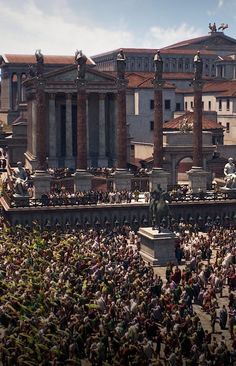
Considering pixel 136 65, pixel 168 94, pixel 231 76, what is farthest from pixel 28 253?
pixel 136 65

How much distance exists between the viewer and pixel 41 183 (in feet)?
211

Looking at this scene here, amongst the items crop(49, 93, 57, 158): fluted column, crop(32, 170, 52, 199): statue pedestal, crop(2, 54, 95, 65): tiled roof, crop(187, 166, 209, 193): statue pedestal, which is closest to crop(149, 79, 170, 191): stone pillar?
crop(187, 166, 209, 193): statue pedestal

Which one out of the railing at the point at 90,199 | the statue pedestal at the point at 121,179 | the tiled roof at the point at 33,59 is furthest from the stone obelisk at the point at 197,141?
the tiled roof at the point at 33,59

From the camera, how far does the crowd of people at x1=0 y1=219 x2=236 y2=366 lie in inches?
1017

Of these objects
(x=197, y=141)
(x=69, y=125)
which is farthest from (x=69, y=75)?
(x=197, y=141)

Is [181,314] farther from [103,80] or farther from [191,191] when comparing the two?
[103,80]

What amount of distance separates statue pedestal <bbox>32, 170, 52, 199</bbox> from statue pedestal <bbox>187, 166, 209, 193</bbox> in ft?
44.0

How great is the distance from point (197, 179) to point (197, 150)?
2758 mm

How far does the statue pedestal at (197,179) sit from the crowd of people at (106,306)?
2027 cm

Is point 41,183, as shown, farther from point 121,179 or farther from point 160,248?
point 160,248

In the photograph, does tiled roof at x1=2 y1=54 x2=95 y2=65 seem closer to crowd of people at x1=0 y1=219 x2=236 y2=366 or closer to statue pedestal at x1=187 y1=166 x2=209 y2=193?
statue pedestal at x1=187 y1=166 x2=209 y2=193

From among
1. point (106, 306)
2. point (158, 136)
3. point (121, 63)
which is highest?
point (121, 63)

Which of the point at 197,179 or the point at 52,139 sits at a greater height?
the point at 52,139

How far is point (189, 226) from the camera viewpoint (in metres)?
56.8
